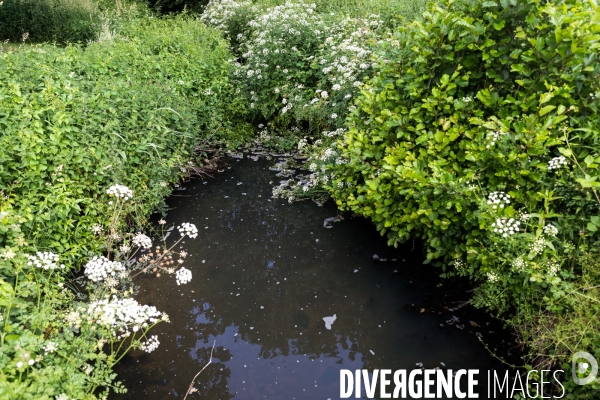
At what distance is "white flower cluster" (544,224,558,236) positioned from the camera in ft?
9.98

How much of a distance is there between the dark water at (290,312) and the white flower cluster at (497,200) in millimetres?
1103

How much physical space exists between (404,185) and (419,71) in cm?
109

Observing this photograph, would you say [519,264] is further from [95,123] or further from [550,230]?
[95,123]

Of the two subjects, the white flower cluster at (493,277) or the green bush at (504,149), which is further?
the white flower cluster at (493,277)

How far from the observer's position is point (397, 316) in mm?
3867

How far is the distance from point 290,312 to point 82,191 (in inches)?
92.6

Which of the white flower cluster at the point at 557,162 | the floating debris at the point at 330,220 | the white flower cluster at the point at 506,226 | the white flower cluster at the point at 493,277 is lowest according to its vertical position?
the floating debris at the point at 330,220

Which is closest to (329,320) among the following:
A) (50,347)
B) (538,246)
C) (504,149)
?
(538,246)

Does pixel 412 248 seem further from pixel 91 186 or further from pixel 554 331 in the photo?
pixel 91 186

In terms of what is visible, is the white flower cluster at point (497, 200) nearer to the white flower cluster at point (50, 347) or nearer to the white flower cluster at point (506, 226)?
the white flower cluster at point (506, 226)

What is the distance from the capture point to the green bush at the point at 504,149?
10.1ft

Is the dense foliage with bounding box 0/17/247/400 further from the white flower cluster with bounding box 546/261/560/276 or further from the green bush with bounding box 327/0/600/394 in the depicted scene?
the white flower cluster with bounding box 546/261/560/276

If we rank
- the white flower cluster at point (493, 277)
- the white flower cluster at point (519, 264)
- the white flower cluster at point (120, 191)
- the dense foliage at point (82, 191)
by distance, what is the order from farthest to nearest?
the white flower cluster at point (120, 191) → the white flower cluster at point (493, 277) → the white flower cluster at point (519, 264) → the dense foliage at point (82, 191)

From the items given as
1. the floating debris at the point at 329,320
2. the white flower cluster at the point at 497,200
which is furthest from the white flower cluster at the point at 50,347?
the white flower cluster at the point at 497,200
